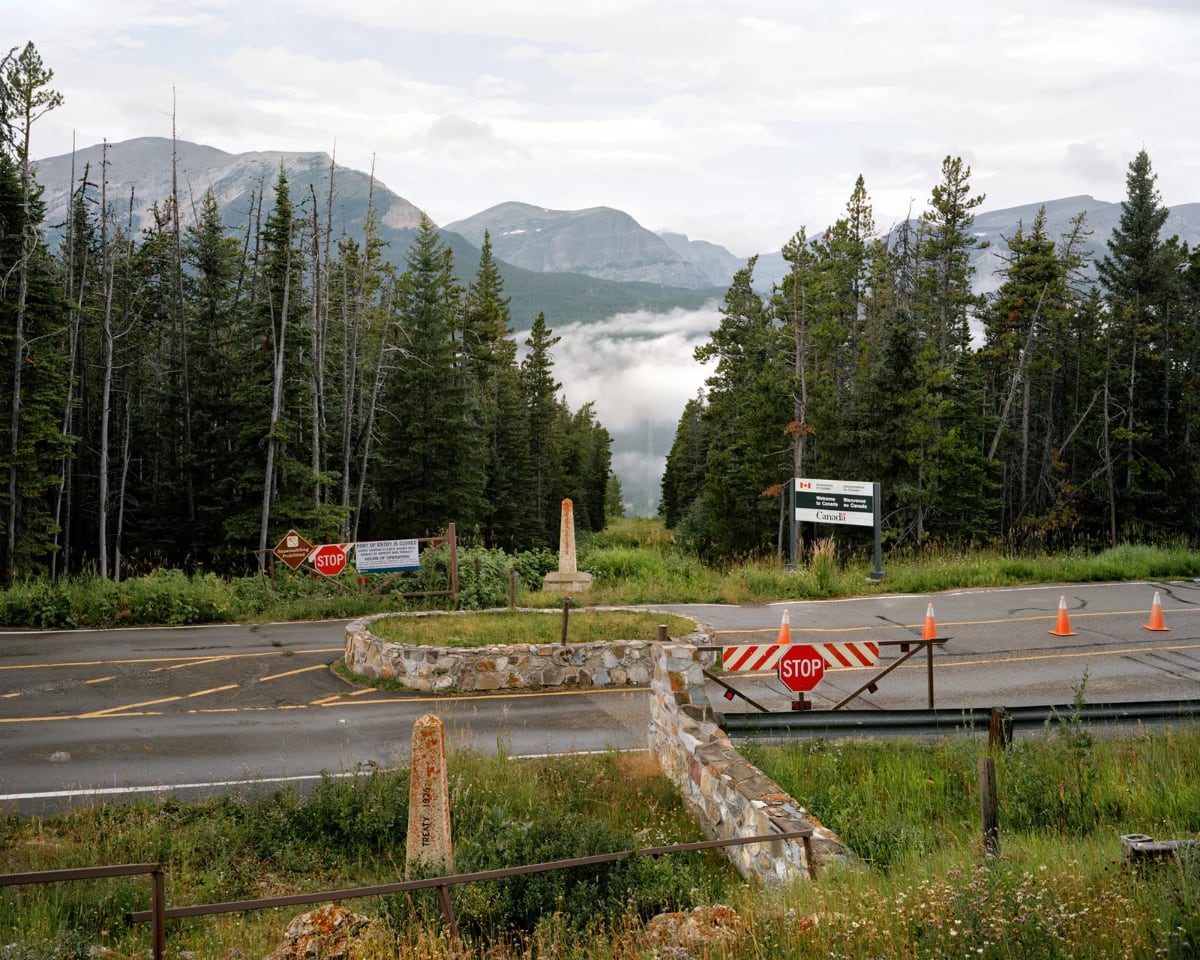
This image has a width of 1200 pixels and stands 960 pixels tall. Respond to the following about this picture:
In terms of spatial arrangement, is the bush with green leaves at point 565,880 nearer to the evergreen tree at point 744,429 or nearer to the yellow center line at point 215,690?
the yellow center line at point 215,690

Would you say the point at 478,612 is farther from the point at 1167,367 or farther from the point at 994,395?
the point at 994,395

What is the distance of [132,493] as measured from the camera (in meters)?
44.5

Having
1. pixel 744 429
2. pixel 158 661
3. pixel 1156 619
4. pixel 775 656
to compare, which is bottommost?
pixel 158 661

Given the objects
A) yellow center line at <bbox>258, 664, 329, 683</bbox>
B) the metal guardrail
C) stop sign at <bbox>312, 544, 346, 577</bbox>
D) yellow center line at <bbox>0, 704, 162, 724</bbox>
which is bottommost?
yellow center line at <bbox>0, 704, 162, 724</bbox>

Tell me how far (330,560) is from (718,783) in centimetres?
1401

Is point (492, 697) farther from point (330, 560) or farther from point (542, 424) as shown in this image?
point (542, 424)

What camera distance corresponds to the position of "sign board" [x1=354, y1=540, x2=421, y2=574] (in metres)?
19.3

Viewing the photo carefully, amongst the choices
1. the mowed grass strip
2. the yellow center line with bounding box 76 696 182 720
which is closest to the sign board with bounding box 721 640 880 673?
the mowed grass strip

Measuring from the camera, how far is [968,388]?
4769 centimetres

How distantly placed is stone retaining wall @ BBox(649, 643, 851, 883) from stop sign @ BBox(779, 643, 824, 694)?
1.09m

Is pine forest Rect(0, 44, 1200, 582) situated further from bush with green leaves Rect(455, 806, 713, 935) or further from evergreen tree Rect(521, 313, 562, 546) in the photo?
bush with green leaves Rect(455, 806, 713, 935)

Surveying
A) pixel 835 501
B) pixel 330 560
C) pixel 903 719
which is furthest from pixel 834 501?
pixel 903 719

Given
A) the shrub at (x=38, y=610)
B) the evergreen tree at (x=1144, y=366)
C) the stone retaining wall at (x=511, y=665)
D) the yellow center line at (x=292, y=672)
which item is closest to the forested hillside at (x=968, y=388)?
the evergreen tree at (x=1144, y=366)

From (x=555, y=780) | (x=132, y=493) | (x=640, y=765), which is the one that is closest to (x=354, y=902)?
(x=555, y=780)
